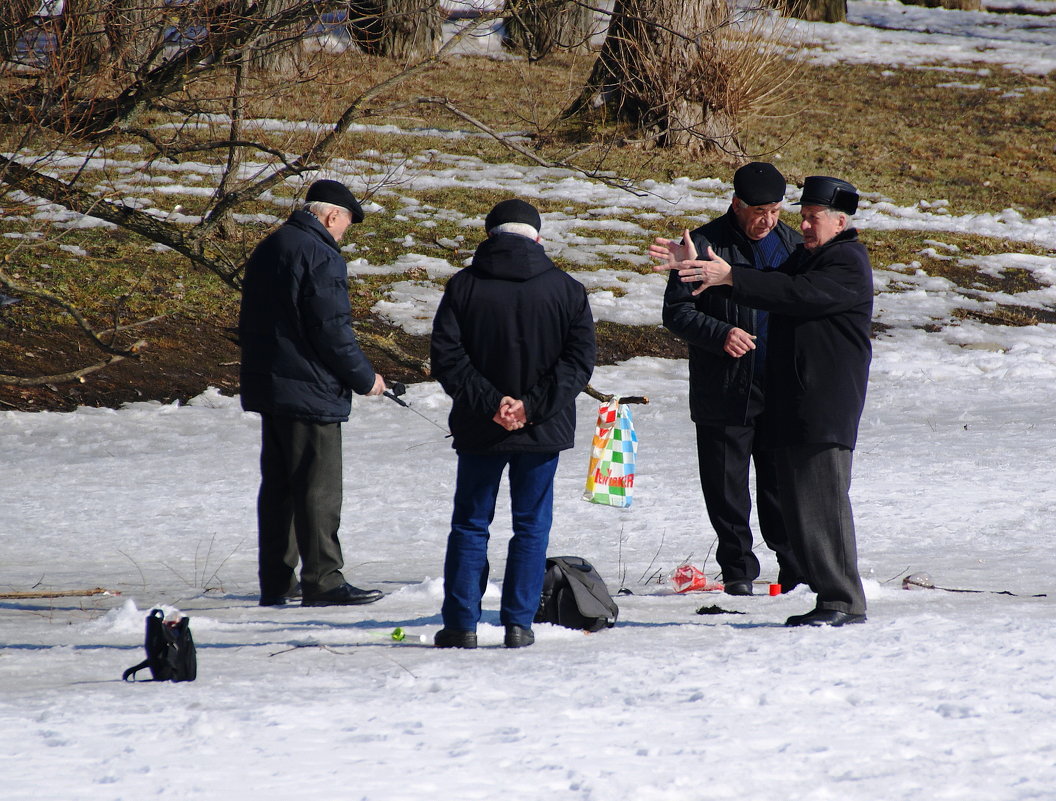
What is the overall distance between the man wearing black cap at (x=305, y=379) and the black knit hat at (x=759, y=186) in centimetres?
171

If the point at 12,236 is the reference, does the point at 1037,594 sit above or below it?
below

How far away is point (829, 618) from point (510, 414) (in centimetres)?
143

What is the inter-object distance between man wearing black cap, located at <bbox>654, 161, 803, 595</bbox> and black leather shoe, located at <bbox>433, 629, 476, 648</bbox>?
1559mm

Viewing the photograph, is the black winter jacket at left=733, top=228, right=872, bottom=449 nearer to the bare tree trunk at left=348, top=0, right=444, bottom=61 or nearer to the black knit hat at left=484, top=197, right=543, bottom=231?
the black knit hat at left=484, top=197, right=543, bottom=231

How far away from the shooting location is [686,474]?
25.1 ft

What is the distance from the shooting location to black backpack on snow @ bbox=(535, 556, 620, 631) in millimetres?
4602

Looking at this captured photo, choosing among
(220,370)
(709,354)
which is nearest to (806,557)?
(709,354)

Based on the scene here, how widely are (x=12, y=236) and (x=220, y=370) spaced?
10.7ft

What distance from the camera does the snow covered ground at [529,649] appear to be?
2.94 meters

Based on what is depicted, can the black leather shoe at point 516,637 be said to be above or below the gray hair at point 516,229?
below

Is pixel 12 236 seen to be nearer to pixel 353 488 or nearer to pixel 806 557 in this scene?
pixel 353 488

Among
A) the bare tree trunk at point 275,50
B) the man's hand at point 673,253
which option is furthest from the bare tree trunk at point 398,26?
the man's hand at point 673,253

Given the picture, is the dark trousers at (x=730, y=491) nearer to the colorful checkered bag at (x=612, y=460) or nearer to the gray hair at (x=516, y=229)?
the colorful checkered bag at (x=612, y=460)

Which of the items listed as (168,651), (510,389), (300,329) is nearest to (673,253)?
(510,389)
